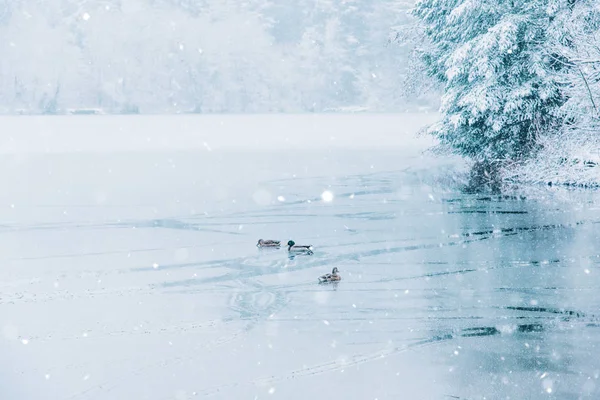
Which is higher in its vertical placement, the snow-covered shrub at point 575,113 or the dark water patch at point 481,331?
the snow-covered shrub at point 575,113

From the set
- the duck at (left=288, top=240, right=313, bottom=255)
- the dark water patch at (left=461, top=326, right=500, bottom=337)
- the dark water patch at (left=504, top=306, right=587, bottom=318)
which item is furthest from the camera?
the duck at (left=288, top=240, right=313, bottom=255)

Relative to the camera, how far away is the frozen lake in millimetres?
10375

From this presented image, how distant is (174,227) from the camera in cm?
2198

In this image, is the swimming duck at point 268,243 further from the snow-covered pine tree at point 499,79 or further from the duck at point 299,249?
the snow-covered pine tree at point 499,79

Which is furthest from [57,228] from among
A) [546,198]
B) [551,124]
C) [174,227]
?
[551,124]

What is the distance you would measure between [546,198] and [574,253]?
887 centimetres

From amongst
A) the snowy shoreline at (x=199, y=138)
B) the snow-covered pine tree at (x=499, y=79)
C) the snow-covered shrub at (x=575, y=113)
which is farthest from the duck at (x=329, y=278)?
the snowy shoreline at (x=199, y=138)

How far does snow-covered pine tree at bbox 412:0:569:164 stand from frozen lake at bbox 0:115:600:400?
14.0 feet

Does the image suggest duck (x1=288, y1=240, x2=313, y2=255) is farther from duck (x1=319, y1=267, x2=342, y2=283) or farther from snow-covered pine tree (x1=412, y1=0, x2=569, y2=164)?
snow-covered pine tree (x1=412, y1=0, x2=569, y2=164)

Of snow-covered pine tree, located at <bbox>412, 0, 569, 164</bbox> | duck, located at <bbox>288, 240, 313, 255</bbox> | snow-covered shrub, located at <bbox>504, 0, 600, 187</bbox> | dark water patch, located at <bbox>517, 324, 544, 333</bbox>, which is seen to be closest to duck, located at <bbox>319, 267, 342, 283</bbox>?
duck, located at <bbox>288, 240, 313, 255</bbox>

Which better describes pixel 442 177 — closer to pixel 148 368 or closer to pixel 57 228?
pixel 57 228

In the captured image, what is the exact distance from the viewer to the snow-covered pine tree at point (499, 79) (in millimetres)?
30438

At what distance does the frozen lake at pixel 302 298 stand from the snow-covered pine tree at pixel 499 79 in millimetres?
4279

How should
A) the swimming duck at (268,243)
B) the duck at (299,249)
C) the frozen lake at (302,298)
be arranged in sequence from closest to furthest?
the frozen lake at (302,298), the duck at (299,249), the swimming duck at (268,243)
